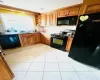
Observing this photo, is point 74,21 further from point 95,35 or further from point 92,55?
point 92,55

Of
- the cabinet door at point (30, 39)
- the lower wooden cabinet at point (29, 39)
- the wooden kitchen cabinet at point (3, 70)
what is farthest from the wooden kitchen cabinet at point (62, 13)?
the wooden kitchen cabinet at point (3, 70)

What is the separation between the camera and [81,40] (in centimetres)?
206

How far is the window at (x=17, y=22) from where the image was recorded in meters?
3.52

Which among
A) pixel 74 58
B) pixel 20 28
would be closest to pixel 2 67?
pixel 74 58

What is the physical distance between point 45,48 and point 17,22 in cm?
240

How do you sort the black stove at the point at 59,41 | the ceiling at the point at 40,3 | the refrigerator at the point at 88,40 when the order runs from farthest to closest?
1. the black stove at the point at 59,41
2. the ceiling at the point at 40,3
3. the refrigerator at the point at 88,40

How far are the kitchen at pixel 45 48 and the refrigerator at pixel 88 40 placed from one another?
30mm

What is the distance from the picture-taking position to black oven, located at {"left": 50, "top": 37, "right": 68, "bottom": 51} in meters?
3.01

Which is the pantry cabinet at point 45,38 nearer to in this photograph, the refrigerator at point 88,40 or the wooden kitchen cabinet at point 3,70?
the refrigerator at point 88,40

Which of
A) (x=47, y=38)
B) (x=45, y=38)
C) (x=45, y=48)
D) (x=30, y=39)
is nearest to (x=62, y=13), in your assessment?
(x=47, y=38)

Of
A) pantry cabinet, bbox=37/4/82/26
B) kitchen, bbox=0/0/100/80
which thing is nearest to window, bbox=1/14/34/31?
kitchen, bbox=0/0/100/80

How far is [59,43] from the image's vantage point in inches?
126

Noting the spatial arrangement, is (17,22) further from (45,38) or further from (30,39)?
(45,38)

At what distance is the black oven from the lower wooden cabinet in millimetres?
1221
